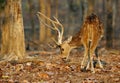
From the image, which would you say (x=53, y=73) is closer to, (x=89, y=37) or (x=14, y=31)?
(x=89, y=37)

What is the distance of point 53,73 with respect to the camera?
43.3 ft

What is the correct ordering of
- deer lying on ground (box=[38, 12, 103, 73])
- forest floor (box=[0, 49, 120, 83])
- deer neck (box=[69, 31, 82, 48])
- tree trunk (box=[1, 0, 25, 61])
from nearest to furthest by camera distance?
forest floor (box=[0, 49, 120, 83]) → deer lying on ground (box=[38, 12, 103, 73]) → deer neck (box=[69, 31, 82, 48]) → tree trunk (box=[1, 0, 25, 61])

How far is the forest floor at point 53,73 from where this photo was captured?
1210cm

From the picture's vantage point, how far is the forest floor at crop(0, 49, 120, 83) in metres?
12.1

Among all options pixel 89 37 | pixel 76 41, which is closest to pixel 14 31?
pixel 76 41

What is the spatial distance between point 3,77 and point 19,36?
3161 millimetres

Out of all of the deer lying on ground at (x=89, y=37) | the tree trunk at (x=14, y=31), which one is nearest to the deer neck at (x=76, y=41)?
the deer lying on ground at (x=89, y=37)

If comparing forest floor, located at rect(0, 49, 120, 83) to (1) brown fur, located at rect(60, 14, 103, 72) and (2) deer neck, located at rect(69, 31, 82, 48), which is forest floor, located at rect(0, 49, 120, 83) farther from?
(2) deer neck, located at rect(69, 31, 82, 48)

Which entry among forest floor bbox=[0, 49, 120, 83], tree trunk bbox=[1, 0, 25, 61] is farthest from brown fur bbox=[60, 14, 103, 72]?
tree trunk bbox=[1, 0, 25, 61]

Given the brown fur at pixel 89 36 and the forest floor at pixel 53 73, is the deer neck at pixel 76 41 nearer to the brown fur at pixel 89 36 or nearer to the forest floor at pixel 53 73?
the brown fur at pixel 89 36

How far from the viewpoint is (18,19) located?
15.6 m

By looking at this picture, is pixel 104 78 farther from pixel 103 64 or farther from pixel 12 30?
pixel 12 30

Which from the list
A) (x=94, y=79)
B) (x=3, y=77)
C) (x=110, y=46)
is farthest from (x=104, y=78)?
(x=110, y=46)

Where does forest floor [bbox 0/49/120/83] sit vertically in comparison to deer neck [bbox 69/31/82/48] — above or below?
below
